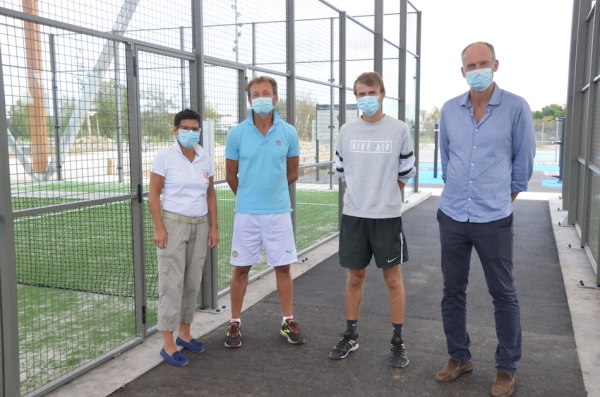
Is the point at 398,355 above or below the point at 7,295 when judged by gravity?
below

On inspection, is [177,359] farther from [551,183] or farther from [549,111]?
[549,111]

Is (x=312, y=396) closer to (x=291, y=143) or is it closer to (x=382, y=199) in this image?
(x=382, y=199)

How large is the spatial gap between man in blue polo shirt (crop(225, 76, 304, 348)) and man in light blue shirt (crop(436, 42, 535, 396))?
3.59ft

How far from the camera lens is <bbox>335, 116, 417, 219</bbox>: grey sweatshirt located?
10.9ft

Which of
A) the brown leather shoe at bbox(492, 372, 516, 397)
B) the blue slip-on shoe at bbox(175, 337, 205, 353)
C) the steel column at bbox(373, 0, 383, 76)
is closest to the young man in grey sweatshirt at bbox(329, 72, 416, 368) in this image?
the brown leather shoe at bbox(492, 372, 516, 397)

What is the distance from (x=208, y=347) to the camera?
3.75 metres

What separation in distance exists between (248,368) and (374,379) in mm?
746

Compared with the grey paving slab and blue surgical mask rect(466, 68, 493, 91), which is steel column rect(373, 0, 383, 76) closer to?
the grey paving slab

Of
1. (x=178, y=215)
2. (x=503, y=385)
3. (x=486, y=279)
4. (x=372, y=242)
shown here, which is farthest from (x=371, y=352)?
(x=178, y=215)

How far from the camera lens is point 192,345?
144 inches

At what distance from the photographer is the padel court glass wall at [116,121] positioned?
3.00 metres

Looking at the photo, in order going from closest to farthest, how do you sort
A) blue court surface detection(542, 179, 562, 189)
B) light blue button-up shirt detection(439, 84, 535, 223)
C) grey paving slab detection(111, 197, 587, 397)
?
light blue button-up shirt detection(439, 84, 535, 223)
grey paving slab detection(111, 197, 587, 397)
blue court surface detection(542, 179, 562, 189)

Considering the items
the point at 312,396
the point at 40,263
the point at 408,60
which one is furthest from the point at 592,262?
the point at 408,60

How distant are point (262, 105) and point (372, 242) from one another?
3.62ft
